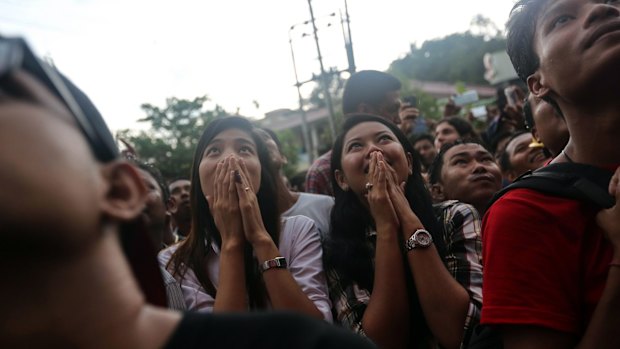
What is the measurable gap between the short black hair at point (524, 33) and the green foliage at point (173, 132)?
23.1m

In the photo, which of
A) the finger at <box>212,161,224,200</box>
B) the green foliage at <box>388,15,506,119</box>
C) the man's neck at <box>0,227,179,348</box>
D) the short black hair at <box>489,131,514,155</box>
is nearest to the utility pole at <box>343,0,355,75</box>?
the short black hair at <box>489,131,514,155</box>

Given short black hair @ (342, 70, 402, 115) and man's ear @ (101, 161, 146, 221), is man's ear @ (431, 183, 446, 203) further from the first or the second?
man's ear @ (101, 161, 146, 221)

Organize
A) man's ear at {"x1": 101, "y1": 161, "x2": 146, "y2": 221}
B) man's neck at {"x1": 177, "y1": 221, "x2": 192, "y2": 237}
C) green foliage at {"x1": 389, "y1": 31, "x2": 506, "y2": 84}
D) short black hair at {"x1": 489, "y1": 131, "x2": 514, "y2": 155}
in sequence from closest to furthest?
1. man's ear at {"x1": 101, "y1": 161, "x2": 146, "y2": 221}
2. man's neck at {"x1": 177, "y1": 221, "x2": 192, "y2": 237}
3. short black hair at {"x1": 489, "y1": 131, "x2": 514, "y2": 155}
4. green foliage at {"x1": 389, "y1": 31, "x2": 506, "y2": 84}

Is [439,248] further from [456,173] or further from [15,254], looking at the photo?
[15,254]

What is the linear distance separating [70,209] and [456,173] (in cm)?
305

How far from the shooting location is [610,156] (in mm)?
1653

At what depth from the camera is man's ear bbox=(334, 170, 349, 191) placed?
2.84m

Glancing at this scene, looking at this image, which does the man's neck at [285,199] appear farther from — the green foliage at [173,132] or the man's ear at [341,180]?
the green foliage at [173,132]

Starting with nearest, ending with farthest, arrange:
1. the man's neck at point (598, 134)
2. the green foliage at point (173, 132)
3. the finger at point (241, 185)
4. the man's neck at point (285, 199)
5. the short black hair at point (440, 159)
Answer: the man's neck at point (598, 134)
the finger at point (241, 185)
the man's neck at point (285, 199)
the short black hair at point (440, 159)
the green foliage at point (173, 132)

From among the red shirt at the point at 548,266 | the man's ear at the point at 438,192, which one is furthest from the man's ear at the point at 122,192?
the man's ear at the point at 438,192

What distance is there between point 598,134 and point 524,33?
0.50m

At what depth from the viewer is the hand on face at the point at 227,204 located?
7.68 ft

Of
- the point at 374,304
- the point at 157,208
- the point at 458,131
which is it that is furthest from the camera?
the point at 458,131

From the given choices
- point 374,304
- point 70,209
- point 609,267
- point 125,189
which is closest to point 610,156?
point 609,267
